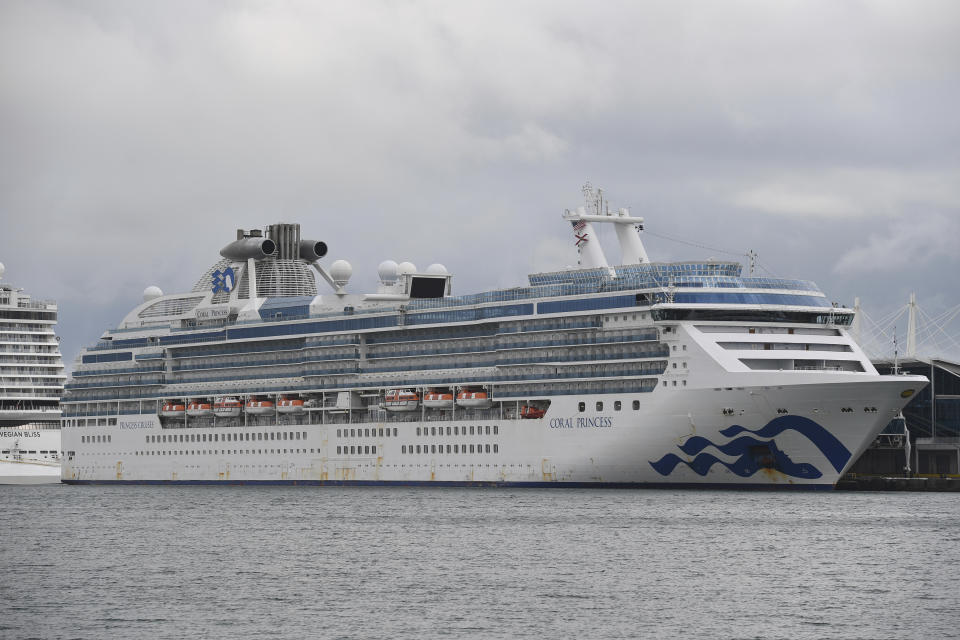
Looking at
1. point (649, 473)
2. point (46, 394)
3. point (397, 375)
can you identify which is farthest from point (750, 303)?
point (46, 394)

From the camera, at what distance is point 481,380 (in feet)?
289

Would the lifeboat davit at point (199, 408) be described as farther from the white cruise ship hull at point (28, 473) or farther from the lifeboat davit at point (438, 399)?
the white cruise ship hull at point (28, 473)

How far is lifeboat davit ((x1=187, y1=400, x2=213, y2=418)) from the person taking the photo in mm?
104863

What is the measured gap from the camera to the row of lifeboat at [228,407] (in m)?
98.9

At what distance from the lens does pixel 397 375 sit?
93562 mm

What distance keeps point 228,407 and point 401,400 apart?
53.5 feet

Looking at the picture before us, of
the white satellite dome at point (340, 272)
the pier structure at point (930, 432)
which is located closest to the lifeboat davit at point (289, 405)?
the white satellite dome at point (340, 272)

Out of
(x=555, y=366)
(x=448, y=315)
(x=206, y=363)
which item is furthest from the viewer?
(x=206, y=363)

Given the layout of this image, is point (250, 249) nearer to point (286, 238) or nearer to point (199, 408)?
point (286, 238)

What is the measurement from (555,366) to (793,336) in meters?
13.7

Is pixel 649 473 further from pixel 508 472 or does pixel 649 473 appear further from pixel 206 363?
pixel 206 363

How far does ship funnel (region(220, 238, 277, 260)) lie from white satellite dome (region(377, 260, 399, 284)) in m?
9.46

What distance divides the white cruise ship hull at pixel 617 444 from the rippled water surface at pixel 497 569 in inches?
83.1

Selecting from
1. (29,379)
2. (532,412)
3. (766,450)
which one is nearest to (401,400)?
(532,412)
